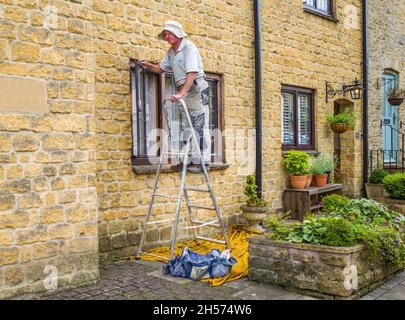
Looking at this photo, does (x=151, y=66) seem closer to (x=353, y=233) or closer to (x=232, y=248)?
(x=232, y=248)

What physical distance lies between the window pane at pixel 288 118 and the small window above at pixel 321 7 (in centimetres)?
193

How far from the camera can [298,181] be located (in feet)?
28.8

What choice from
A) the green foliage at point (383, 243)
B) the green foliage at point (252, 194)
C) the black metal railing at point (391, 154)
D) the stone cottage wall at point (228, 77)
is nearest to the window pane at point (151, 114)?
the stone cottage wall at point (228, 77)

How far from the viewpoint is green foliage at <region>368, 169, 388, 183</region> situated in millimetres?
10852

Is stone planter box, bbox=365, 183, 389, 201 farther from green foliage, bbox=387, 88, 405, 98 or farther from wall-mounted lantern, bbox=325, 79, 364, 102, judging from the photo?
green foliage, bbox=387, 88, 405, 98

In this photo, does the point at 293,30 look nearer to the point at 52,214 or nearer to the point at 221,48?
the point at 221,48

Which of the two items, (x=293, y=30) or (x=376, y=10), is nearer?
(x=293, y=30)

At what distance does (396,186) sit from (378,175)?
2.47m

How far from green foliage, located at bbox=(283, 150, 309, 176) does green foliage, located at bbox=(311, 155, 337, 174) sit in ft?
1.39

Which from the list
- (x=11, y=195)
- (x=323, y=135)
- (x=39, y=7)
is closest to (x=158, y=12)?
(x=39, y=7)

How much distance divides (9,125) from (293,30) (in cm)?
645

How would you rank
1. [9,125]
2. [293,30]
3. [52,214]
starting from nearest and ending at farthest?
[9,125] → [52,214] → [293,30]

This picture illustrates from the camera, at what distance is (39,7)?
14.4 feet

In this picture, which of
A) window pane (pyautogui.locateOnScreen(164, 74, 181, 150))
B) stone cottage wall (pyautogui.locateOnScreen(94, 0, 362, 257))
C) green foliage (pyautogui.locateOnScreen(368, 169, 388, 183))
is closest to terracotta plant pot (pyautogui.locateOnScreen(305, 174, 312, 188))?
stone cottage wall (pyautogui.locateOnScreen(94, 0, 362, 257))
